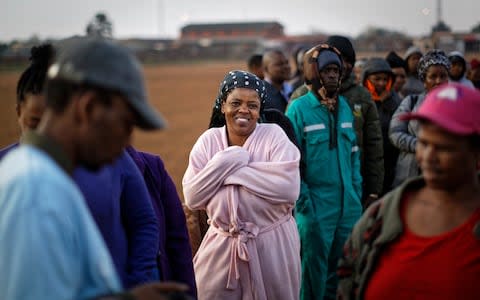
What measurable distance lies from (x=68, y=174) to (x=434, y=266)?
1737 millimetres

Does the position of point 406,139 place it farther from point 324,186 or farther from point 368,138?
point 324,186

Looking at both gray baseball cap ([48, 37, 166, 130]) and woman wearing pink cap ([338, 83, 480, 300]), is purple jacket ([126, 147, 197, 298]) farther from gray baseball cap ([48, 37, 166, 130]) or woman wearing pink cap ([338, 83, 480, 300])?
gray baseball cap ([48, 37, 166, 130])

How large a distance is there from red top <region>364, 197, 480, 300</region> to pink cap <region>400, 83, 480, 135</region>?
0.44 metres

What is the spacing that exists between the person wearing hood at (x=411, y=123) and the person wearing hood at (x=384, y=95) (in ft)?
3.62

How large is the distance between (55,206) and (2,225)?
170 mm

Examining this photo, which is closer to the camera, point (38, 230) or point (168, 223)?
point (38, 230)

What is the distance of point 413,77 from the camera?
11414 millimetres

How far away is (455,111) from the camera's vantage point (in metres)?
3.23

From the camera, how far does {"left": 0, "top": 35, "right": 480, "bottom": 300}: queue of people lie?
238cm

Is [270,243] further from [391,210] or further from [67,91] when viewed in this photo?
[67,91]

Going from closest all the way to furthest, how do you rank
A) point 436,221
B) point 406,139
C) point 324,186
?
point 436,221 < point 324,186 < point 406,139

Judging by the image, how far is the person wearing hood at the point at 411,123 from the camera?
23.9 feet

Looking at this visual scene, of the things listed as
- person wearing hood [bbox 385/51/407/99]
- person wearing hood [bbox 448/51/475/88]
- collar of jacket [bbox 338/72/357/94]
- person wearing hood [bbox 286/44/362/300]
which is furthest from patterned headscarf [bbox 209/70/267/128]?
person wearing hood [bbox 448/51/475/88]

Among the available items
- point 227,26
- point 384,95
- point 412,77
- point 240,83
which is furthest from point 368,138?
point 227,26
